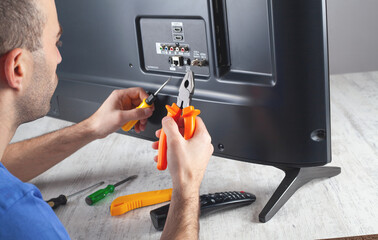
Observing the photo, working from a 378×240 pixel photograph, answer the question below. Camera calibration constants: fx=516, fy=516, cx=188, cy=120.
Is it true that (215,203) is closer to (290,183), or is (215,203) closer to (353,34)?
(290,183)

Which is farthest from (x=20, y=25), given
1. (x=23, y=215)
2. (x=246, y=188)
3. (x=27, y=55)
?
(x=246, y=188)

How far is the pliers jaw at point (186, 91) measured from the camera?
89 cm

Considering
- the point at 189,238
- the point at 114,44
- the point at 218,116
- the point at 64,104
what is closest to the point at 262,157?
the point at 218,116

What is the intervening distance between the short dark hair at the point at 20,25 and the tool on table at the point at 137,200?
0.36 m

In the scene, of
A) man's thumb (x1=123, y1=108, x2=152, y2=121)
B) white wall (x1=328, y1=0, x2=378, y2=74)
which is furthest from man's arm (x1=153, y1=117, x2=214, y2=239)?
white wall (x1=328, y1=0, x2=378, y2=74)

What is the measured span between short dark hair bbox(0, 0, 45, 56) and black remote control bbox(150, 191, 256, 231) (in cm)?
37

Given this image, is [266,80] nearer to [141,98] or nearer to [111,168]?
[141,98]

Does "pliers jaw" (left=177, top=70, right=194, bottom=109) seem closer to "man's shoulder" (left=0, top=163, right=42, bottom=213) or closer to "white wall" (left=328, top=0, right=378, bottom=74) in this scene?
"man's shoulder" (left=0, top=163, right=42, bottom=213)

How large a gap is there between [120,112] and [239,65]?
0.98ft

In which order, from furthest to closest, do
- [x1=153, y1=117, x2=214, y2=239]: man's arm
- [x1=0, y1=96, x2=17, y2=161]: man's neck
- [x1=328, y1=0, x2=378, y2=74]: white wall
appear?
[x1=328, y1=0, x2=378, y2=74]: white wall → [x1=153, y1=117, x2=214, y2=239]: man's arm → [x1=0, y1=96, x2=17, y2=161]: man's neck

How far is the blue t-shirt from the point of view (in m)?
0.59

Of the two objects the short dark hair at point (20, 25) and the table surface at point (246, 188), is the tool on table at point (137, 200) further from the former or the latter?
the short dark hair at point (20, 25)

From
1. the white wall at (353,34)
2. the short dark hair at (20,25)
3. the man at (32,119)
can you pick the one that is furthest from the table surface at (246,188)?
the white wall at (353,34)

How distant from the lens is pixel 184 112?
2.80 feet
